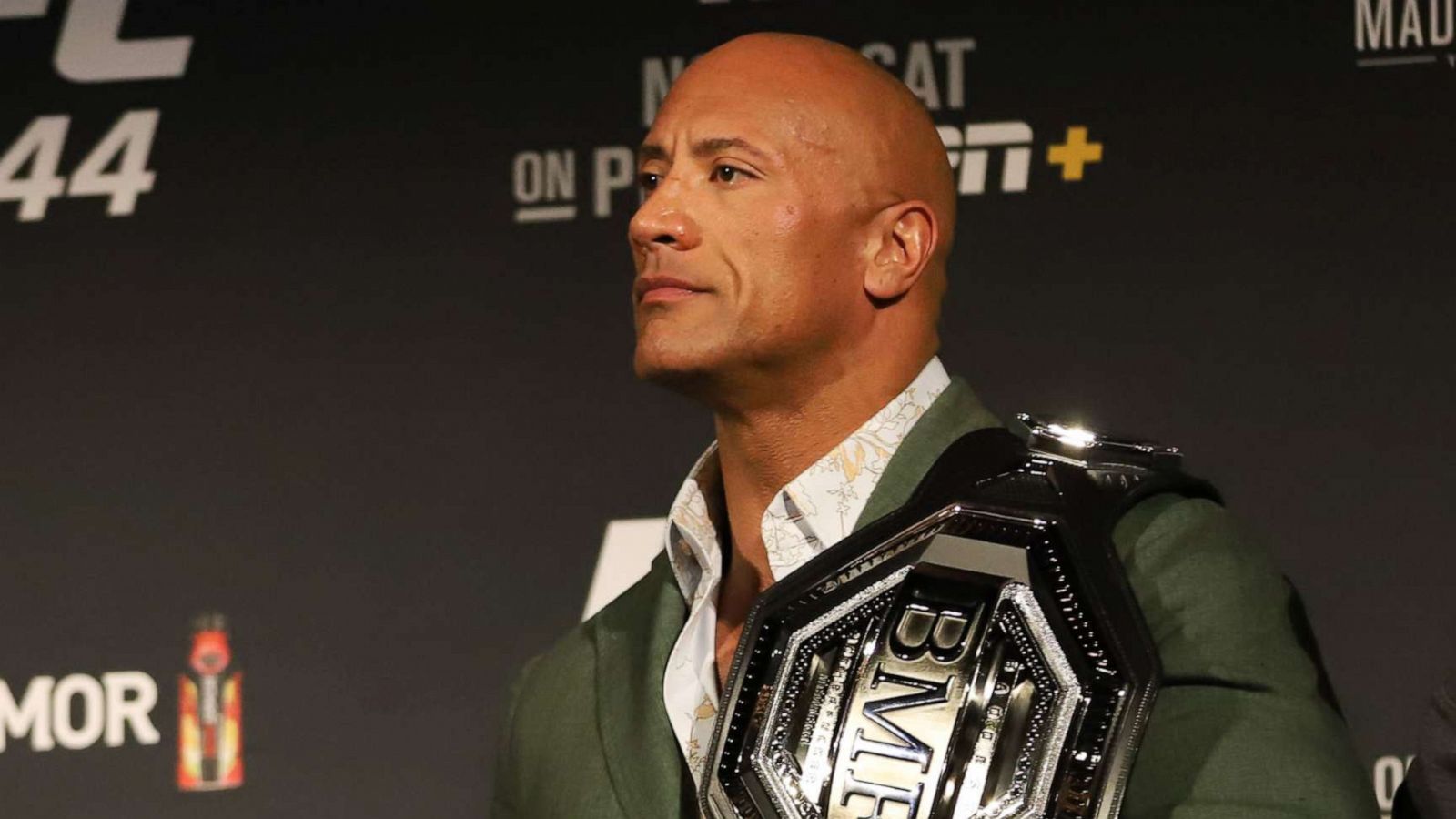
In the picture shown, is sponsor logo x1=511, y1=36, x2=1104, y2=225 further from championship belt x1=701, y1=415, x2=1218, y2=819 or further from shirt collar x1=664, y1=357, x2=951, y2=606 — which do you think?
championship belt x1=701, y1=415, x2=1218, y2=819

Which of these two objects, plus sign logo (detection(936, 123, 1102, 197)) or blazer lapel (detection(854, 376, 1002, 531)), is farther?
plus sign logo (detection(936, 123, 1102, 197))

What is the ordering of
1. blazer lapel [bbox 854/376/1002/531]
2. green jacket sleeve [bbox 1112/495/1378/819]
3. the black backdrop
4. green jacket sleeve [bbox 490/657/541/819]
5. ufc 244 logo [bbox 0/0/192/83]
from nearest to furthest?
green jacket sleeve [bbox 1112/495/1378/819]
blazer lapel [bbox 854/376/1002/531]
green jacket sleeve [bbox 490/657/541/819]
the black backdrop
ufc 244 logo [bbox 0/0/192/83]

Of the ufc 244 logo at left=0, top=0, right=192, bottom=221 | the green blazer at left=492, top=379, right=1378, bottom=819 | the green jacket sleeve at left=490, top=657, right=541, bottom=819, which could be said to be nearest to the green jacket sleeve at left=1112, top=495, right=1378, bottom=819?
the green blazer at left=492, top=379, right=1378, bottom=819

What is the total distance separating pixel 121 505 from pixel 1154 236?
1002 millimetres

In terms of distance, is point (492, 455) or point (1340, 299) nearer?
point (1340, 299)

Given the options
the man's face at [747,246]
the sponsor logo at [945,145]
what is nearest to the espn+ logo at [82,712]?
the sponsor logo at [945,145]

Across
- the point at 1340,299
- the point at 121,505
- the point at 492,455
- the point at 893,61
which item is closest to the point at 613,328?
the point at 492,455

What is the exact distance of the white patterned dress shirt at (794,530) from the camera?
1.49m

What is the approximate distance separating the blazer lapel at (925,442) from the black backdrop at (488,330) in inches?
19.6

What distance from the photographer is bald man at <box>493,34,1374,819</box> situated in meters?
1.49

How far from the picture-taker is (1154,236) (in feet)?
6.61

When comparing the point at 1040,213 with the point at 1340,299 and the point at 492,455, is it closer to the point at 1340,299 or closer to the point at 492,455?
the point at 1340,299

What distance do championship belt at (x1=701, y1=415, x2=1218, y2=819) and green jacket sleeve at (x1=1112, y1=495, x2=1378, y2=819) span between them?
0.03 metres

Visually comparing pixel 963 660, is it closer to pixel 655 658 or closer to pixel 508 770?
pixel 655 658
